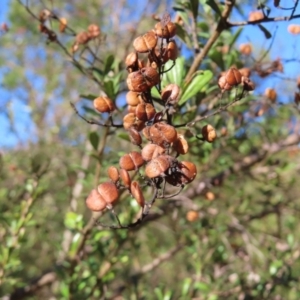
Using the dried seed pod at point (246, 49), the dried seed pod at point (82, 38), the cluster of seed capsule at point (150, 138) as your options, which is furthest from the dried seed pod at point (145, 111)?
the dried seed pod at point (246, 49)

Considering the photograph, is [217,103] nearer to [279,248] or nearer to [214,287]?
[214,287]

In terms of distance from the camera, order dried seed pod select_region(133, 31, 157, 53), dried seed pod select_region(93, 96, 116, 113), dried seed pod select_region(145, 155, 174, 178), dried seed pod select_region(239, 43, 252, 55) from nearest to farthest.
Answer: dried seed pod select_region(145, 155, 174, 178) < dried seed pod select_region(133, 31, 157, 53) < dried seed pod select_region(93, 96, 116, 113) < dried seed pod select_region(239, 43, 252, 55)

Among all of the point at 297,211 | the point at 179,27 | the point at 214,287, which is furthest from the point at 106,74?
the point at 297,211

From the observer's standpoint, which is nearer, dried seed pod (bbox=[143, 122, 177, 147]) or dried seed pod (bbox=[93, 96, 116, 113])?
dried seed pod (bbox=[143, 122, 177, 147])

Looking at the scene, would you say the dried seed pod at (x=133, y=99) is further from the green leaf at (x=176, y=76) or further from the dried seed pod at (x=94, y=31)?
the dried seed pod at (x=94, y=31)

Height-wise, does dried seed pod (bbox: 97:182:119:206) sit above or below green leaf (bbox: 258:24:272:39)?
below

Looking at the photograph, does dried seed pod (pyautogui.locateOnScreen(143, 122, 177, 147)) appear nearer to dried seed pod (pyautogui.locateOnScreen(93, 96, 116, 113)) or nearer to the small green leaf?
dried seed pod (pyautogui.locateOnScreen(93, 96, 116, 113))

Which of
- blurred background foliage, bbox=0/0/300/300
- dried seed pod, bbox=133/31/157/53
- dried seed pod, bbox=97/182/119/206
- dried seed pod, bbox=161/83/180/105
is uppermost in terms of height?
dried seed pod, bbox=133/31/157/53

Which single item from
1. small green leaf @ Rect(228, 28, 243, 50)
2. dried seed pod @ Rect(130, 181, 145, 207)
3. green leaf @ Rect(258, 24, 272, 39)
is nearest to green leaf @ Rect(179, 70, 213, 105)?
green leaf @ Rect(258, 24, 272, 39)
